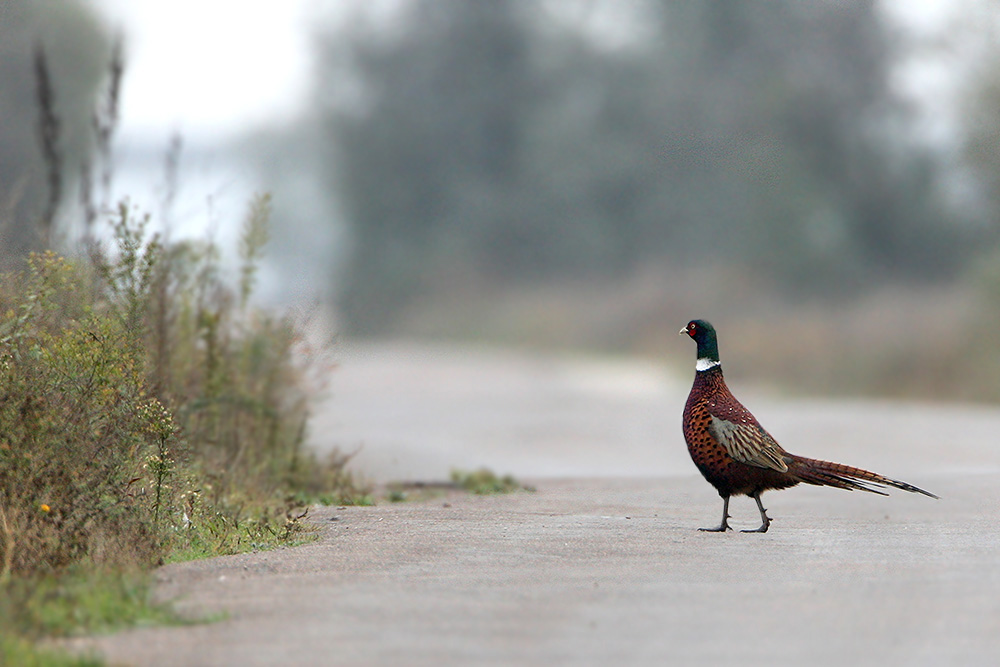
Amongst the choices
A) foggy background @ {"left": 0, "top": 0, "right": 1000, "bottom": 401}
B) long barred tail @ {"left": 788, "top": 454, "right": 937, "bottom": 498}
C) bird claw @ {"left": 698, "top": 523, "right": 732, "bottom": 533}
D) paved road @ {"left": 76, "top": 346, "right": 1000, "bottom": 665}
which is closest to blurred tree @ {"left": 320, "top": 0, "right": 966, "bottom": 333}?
foggy background @ {"left": 0, "top": 0, "right": 1000, "bottom": 401}

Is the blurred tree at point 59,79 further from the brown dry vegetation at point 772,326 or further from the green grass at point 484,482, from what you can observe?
the green grass at point 484,482

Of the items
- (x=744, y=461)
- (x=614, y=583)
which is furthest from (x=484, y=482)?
(x=614, y=583)

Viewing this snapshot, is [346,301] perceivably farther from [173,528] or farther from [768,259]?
[173,528]

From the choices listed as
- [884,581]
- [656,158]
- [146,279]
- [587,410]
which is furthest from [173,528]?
[656,158]

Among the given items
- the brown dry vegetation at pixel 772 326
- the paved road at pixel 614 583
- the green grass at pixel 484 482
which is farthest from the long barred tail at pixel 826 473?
the brown dry vegetation at pixel 772 326

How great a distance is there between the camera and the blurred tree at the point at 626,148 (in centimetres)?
3253

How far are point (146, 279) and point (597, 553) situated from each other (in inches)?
171

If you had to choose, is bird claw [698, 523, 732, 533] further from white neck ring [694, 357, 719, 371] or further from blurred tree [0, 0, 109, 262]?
blurred tree [0, 0, 109, 262]

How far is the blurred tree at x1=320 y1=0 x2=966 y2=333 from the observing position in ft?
107

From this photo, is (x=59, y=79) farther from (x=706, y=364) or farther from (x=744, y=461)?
(x=744, y=461)

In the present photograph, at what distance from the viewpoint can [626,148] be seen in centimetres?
3781

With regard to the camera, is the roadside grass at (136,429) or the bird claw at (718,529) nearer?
the roadside grass at (136,429)

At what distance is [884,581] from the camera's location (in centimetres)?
743

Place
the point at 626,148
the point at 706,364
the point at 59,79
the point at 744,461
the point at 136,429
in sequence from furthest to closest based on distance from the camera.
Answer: the point at 59,79 < the point at 626,148 < the point at 706,364 < the point at 744,461 < the point at 136,429
